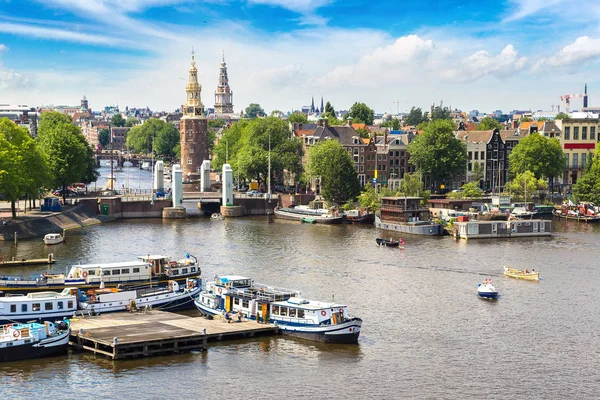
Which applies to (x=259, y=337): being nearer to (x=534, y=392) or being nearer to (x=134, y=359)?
(x=134, y=359)

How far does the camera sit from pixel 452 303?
7725 centimetres

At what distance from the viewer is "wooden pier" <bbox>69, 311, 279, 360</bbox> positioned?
5934cm

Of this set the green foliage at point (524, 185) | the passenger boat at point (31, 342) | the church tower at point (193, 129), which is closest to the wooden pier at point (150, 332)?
the passenger boat at point (31, 342)

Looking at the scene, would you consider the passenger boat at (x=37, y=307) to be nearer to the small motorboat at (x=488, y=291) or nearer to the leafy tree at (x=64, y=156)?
the small motorboat at (x=488, y=291)

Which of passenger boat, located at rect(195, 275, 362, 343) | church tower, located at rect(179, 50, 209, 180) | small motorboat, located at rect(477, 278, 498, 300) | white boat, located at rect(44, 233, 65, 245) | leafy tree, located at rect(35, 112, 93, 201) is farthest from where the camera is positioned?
church tower, located at rect(179, 50, 209, 180)

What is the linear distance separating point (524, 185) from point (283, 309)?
93.9 metres

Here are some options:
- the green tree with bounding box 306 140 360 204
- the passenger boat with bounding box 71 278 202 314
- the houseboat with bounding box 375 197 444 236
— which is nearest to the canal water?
the houseboat with bounding box 375 197 444 236

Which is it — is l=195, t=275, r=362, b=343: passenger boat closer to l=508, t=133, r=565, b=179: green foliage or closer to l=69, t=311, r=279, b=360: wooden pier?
l=69, t=311, r=279, b=360: wooden pier

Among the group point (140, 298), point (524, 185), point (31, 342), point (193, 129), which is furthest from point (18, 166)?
point (524, 185)

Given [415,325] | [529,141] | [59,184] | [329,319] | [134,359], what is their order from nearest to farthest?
[134,359]
[329,319]
[415,325]
[59,184]
[529,141]

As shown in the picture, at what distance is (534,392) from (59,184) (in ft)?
325

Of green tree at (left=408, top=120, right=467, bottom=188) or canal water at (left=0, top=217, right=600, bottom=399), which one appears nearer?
canal water at (left=0, top=217, right=600, bottom=399)

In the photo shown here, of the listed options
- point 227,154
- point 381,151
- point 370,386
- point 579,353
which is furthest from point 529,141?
point 370,386

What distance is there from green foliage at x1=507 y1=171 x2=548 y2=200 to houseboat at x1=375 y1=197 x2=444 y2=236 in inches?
1114
